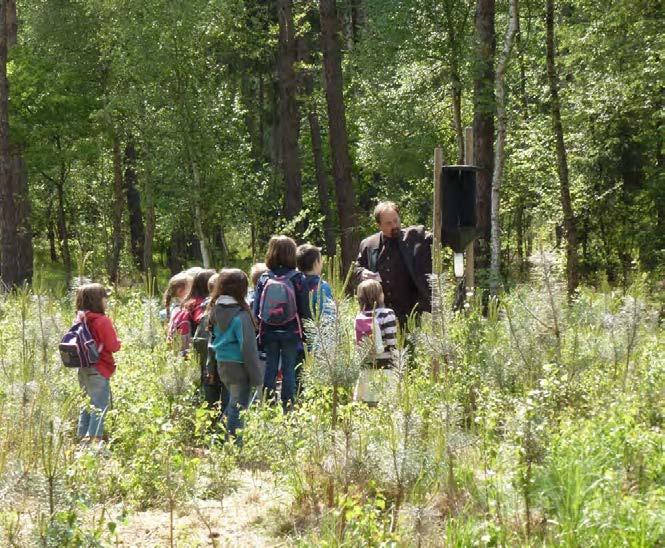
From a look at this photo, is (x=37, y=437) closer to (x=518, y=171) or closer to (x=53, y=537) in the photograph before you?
(x=53, y=537)

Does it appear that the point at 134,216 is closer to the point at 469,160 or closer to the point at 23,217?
the point at 23,217

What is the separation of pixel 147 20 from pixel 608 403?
1786 centimetres

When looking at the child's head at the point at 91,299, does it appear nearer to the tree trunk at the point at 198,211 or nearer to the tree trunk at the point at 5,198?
the tree trunk at the point at 5,198

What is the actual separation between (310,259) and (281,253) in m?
0.29

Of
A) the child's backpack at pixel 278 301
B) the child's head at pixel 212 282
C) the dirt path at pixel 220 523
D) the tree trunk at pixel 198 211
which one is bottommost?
the dirt path at pixel 220 523

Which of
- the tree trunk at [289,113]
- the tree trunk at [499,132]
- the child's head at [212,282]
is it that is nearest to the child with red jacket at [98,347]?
the child's head at [212,282]

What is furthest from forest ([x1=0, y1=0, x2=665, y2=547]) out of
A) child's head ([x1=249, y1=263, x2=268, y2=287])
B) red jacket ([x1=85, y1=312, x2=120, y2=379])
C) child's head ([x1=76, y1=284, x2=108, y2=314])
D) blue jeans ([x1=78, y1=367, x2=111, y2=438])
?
child's head ([x1=249, y1=263, x2=268, y2=287])

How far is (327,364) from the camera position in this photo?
5.35m

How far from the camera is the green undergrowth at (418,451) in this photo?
4191 mm

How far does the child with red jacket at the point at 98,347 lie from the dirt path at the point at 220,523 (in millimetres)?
1921

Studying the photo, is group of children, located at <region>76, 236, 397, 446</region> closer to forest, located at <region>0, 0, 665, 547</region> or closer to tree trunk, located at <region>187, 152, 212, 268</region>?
forest, located at <region>0, 0, 665, 547</region>

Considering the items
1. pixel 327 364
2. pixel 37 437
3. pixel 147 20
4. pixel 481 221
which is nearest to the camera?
pixel 37 437

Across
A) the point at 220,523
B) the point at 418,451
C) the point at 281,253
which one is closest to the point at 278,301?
the point at 281,253

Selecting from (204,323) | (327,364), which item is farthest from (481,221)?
(327,364)
